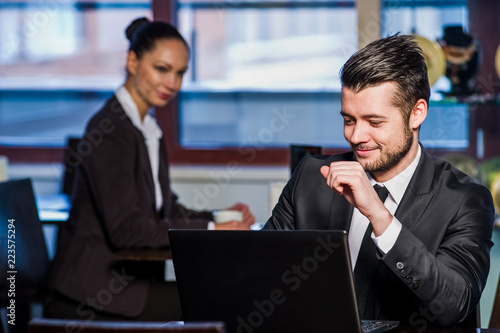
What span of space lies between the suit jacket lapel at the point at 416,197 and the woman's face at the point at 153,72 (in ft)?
4.21

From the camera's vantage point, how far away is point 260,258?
1.31 metres

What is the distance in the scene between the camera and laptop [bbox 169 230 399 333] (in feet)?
4.22

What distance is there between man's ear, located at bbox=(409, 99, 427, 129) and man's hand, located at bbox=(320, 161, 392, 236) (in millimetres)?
243

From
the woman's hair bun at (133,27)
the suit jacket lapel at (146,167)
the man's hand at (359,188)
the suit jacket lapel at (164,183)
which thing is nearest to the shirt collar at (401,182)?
the man's hand at (359,188)

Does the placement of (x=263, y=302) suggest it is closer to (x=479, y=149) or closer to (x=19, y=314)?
(x=19, y=314)

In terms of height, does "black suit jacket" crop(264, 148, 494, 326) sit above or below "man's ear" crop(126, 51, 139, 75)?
below

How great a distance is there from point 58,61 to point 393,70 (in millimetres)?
2956

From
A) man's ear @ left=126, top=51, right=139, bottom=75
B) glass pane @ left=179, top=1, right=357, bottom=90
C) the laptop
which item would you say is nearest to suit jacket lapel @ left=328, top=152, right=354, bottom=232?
the laptop

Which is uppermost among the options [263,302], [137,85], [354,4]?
→ [354,4]

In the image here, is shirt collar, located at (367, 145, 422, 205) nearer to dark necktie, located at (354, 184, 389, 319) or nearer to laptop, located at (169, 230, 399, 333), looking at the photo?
dark necktie, located at (354, 184, 389, 319)

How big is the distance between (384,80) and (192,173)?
244 centimetres

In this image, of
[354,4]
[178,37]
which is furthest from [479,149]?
[178,37]

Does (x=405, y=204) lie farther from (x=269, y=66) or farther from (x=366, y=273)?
(x=269, y=66)

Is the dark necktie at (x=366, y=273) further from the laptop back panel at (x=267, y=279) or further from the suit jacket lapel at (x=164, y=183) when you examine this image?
the suit jacket lapel at (x=164, y=183)
